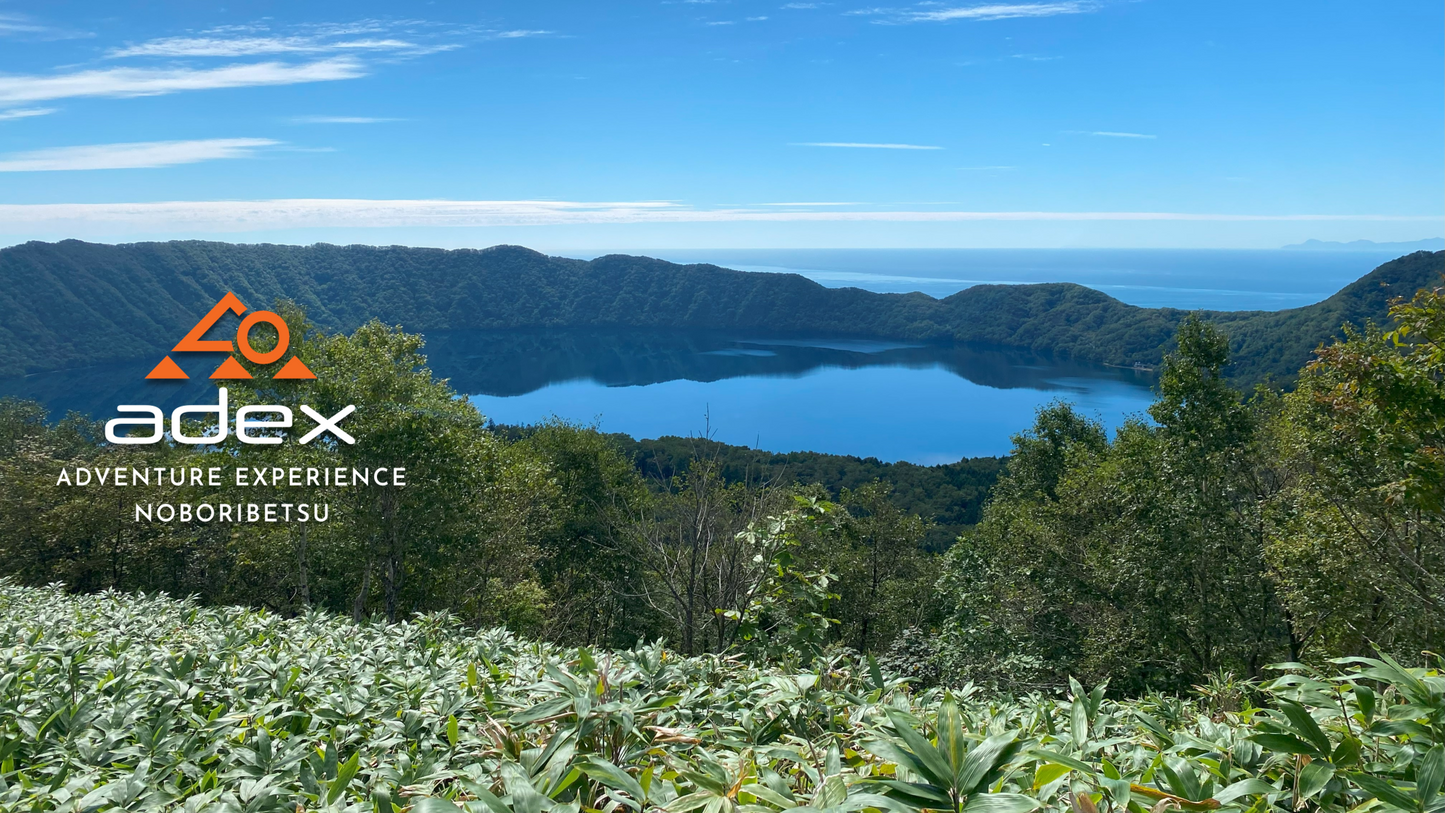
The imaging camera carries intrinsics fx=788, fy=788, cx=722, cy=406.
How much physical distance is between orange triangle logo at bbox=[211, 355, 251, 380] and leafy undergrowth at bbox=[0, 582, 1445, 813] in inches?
451

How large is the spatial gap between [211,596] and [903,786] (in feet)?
57.9

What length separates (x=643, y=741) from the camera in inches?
61.5

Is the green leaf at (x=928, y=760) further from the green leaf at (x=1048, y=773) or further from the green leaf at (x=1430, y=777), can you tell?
the green leaf at (x=1430, y=777)

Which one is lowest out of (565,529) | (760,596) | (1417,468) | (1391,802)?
(565,529)

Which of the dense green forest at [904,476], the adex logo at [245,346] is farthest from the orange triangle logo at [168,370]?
the dense green forest at [904,476]

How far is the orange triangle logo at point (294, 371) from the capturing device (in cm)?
1260

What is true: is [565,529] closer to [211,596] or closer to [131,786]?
[211,596]

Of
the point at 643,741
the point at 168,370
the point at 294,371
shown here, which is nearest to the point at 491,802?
the point at 643,741

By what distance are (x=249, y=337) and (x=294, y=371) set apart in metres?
1.68

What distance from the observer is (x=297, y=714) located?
1.94 meters

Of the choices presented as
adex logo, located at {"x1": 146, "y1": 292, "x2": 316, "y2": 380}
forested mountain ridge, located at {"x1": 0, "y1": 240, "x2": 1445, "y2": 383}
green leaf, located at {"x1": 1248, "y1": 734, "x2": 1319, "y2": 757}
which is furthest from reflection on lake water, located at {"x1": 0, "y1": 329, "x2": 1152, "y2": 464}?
green leaf, located at {"x1": 1248, "y1": 734, "x2": 1319, "y2": 757}

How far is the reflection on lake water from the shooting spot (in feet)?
268

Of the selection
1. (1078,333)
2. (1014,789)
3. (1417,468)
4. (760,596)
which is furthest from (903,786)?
(1078,333)

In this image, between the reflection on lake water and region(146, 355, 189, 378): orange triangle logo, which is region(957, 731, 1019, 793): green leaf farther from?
the reflection on lake water
